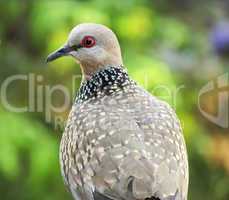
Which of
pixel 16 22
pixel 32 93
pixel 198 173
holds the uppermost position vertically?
pixel 16 22

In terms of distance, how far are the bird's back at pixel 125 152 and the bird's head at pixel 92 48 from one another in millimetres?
343

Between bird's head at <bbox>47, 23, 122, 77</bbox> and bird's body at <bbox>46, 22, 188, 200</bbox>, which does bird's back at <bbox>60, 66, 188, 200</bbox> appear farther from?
bird's head at <bbox>47, 23, 122, 77</bbox>

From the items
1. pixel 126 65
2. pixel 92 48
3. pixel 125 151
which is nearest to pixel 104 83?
pixel 92 48

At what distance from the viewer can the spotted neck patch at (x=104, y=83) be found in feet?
18.0

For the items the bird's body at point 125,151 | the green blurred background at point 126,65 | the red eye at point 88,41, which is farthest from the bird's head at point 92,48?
the green blurred background at point 126,65

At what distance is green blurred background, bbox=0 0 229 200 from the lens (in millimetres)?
7344

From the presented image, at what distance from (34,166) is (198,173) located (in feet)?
6.42

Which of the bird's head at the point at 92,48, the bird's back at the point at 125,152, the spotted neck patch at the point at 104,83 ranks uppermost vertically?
the bird's head at the point at 92,48

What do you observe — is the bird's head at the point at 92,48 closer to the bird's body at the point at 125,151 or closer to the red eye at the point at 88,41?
the red eye at the point at 88,41

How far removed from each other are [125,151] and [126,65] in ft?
8.85

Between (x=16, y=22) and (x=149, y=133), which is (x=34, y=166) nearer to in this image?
(x=16, y=22)

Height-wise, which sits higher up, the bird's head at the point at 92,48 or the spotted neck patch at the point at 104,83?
the bird's head at the point at 92,48

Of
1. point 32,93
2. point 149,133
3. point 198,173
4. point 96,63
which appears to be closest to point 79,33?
point 96,63

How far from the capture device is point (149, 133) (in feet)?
16.0
